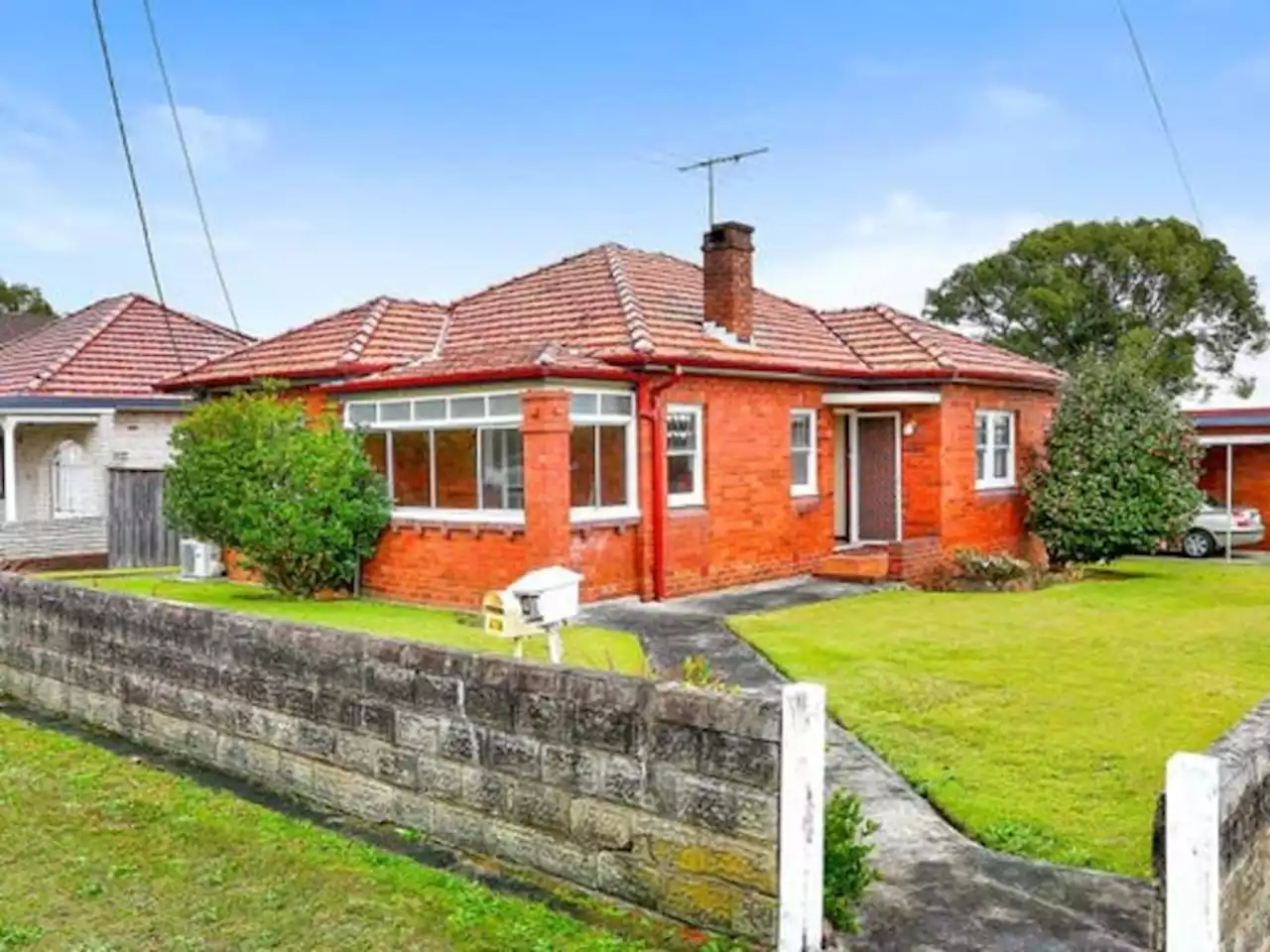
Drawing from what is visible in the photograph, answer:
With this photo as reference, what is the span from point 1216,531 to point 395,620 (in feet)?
58.0

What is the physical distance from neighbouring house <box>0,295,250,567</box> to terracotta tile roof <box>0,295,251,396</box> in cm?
4

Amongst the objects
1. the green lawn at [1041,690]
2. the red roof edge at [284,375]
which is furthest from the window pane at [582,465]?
the red roof edge at [284,375]

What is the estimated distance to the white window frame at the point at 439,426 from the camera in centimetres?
1460

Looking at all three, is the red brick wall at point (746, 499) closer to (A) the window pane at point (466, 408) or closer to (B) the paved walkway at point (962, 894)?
(A) the window pane at point (466, 408)

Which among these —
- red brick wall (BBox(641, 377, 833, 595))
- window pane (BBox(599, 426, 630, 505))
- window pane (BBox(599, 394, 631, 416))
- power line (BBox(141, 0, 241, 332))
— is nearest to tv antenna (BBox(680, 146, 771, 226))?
red brick wall (BBox(641, 377, 833, 595))

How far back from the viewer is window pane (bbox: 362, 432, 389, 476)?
16.2m

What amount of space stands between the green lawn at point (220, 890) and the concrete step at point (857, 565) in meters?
12.1

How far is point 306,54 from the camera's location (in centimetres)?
1451

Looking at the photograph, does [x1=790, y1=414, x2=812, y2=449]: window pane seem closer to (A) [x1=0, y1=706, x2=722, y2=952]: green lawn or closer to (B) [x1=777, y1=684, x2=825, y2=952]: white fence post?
(A) [x1=0, y1=706, x2=722, y2=952]: green lawn

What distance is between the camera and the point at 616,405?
15.2 meters

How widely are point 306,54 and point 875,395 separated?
9579 mm

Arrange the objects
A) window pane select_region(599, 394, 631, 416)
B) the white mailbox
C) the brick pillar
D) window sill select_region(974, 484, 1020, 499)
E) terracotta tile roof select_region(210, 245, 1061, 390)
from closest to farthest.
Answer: the white mailbox → the brick pillar → window pane select_region(599, 394, 631, 416) → terracotta tile roof select_region(210, 245, 1061, 390) → window sill select_region(974, 484, 1020, 499)

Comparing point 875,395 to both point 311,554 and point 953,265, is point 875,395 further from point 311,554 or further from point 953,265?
point 953,265

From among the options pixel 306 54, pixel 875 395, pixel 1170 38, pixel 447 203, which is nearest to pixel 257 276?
pixel 447 203
